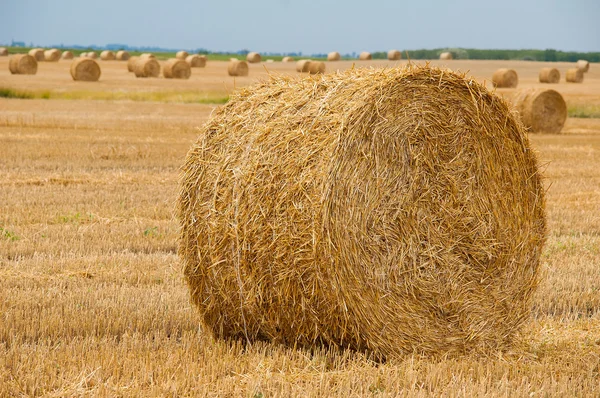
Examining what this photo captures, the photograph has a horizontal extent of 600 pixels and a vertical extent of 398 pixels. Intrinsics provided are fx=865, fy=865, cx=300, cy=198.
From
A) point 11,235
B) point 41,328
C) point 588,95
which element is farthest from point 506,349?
point 588,95

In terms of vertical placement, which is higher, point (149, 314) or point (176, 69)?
point (176, 69)

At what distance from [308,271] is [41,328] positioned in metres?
2.02

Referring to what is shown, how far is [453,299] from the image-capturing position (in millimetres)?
5750

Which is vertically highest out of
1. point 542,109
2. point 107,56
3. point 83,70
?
point 107,56

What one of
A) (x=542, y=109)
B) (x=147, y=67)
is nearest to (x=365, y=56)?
(x=147, y=67)

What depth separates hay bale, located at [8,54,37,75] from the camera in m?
38.0

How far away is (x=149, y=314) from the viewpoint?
6461 millimetres

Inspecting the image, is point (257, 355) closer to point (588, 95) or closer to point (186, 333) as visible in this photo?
point (186, 333)

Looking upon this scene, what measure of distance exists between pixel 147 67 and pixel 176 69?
1554 millimetres

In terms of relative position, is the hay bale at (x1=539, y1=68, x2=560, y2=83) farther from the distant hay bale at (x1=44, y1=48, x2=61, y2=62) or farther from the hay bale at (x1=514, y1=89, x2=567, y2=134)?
the distant hay bale at (x1=44, y1=48, x2=61, y2=62)

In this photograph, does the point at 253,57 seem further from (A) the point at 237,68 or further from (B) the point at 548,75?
(B) the point at 548,75

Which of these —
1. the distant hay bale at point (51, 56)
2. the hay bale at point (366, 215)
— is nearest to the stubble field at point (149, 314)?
the hay bale at point (366, 215)

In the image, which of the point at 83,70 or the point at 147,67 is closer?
the point at 83,70

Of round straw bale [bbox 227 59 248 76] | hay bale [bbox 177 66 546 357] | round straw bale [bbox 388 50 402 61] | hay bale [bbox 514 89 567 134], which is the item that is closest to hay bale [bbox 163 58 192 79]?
round straw bale [bbox 227 59 248 76]
